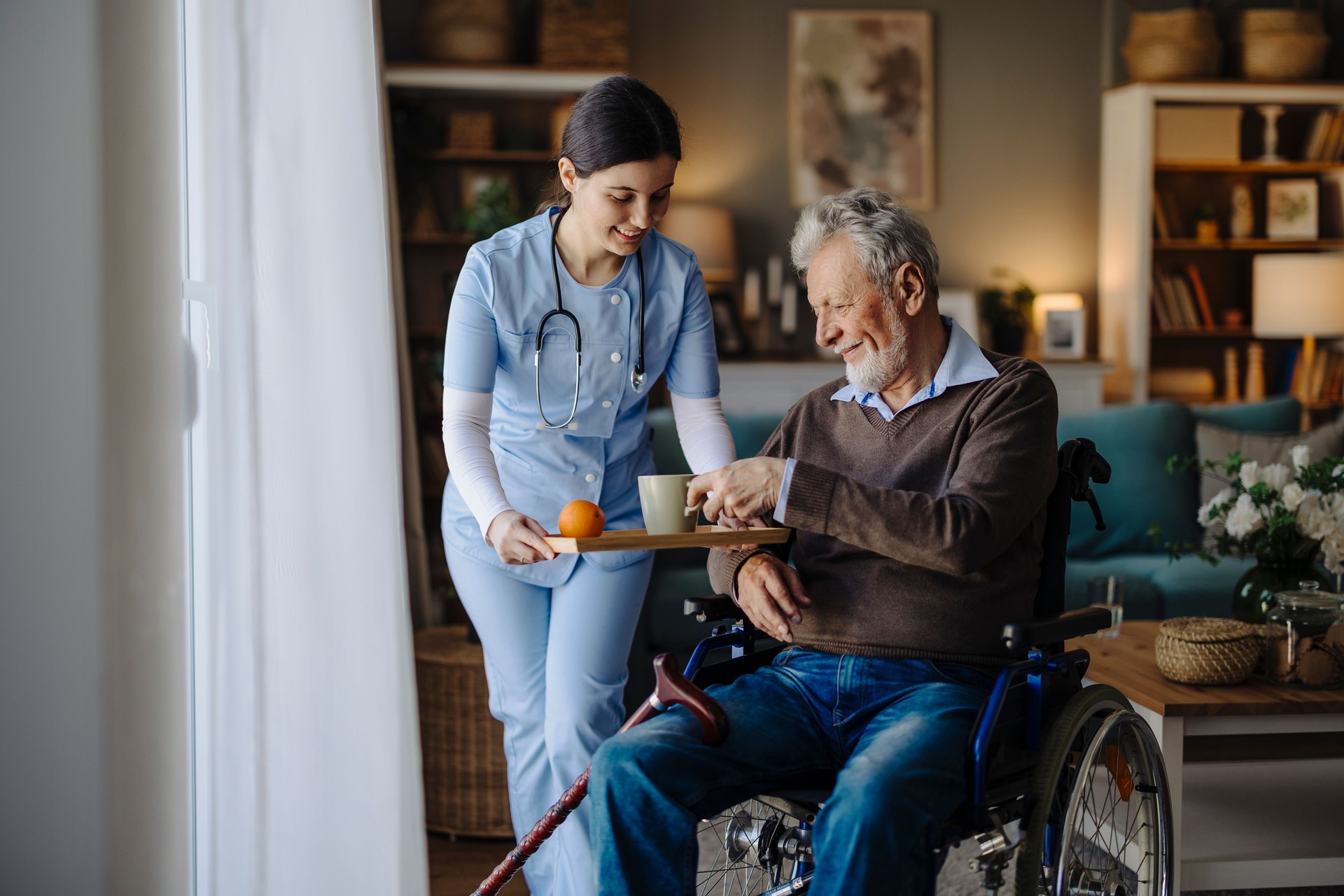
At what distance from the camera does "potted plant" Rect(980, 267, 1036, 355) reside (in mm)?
5000

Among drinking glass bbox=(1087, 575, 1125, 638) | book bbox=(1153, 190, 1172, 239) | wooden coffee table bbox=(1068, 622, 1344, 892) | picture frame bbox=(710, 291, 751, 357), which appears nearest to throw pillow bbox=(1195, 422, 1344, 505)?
drinking glass bbox=(1087, 575, 1125, 638)

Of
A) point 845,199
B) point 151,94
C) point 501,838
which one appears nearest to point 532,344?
point 845,199

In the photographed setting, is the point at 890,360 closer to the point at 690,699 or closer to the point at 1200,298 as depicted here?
the point at 690,699

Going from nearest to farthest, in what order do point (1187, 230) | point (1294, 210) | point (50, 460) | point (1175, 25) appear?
1. point (50, 460)
2. point (1175, 25)
3. point (1294, 210)
4. point (1187, 230)

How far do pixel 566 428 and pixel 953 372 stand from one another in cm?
57

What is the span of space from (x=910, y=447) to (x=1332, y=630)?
38.8 inches

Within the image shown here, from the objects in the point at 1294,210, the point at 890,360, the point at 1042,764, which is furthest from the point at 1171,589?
the point at 1294,210

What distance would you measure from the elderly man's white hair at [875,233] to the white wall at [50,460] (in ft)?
3.06

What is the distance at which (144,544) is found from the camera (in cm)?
130

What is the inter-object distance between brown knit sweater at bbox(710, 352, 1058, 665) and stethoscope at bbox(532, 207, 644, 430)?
1.00 ft

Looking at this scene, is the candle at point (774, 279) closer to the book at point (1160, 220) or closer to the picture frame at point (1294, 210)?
the book at point (1160, 220)

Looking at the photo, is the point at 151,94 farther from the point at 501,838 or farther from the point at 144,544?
the point at 501,838

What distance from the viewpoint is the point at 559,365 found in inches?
67.9

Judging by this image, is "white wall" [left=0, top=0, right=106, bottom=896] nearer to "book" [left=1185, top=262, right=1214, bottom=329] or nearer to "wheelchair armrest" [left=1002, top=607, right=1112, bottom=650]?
"wheelchair armrest" [left=1002, top=607, right=1112, bottom=650]
